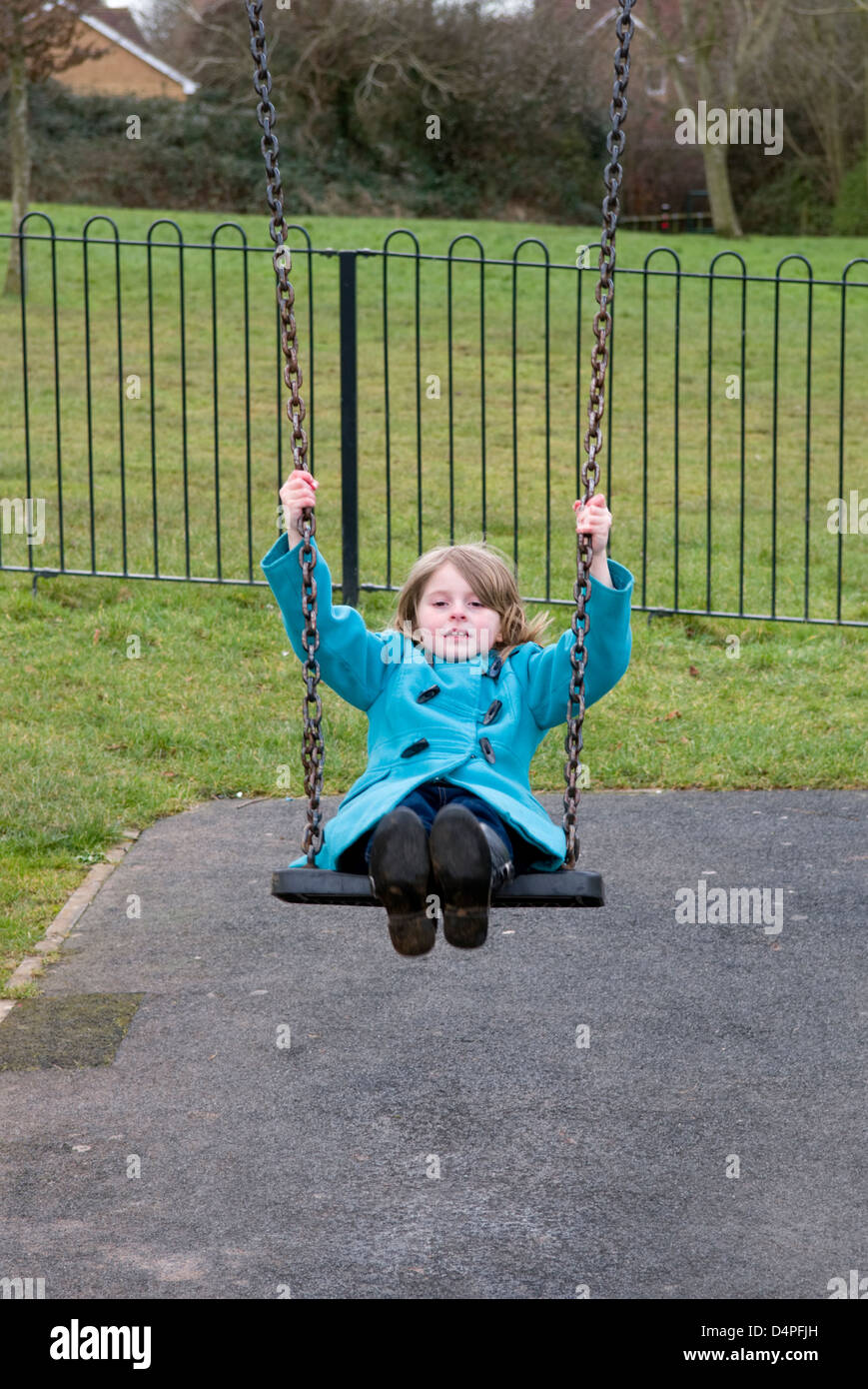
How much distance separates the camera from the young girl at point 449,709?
3293mm

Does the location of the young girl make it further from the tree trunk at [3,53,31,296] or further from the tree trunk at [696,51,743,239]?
the tree trunk at [696,51,743,239]

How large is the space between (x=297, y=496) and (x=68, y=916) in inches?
→ 82.8

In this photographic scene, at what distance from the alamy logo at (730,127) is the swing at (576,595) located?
22916mm

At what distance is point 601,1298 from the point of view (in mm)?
3201

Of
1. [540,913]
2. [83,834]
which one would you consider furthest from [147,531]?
[540,913]

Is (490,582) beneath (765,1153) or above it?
above

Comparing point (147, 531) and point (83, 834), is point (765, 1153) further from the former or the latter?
point (147, 531)

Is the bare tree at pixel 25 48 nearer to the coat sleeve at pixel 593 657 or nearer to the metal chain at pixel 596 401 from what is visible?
the coat sleeve at pixel 593 657

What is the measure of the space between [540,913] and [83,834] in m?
1.60

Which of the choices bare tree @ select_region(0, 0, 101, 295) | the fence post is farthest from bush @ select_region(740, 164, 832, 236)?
the fence post

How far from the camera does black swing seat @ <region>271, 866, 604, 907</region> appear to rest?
3.39 metres

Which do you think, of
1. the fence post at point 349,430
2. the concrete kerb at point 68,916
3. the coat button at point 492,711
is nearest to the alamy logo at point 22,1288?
the concrete kerb at point 68,916
